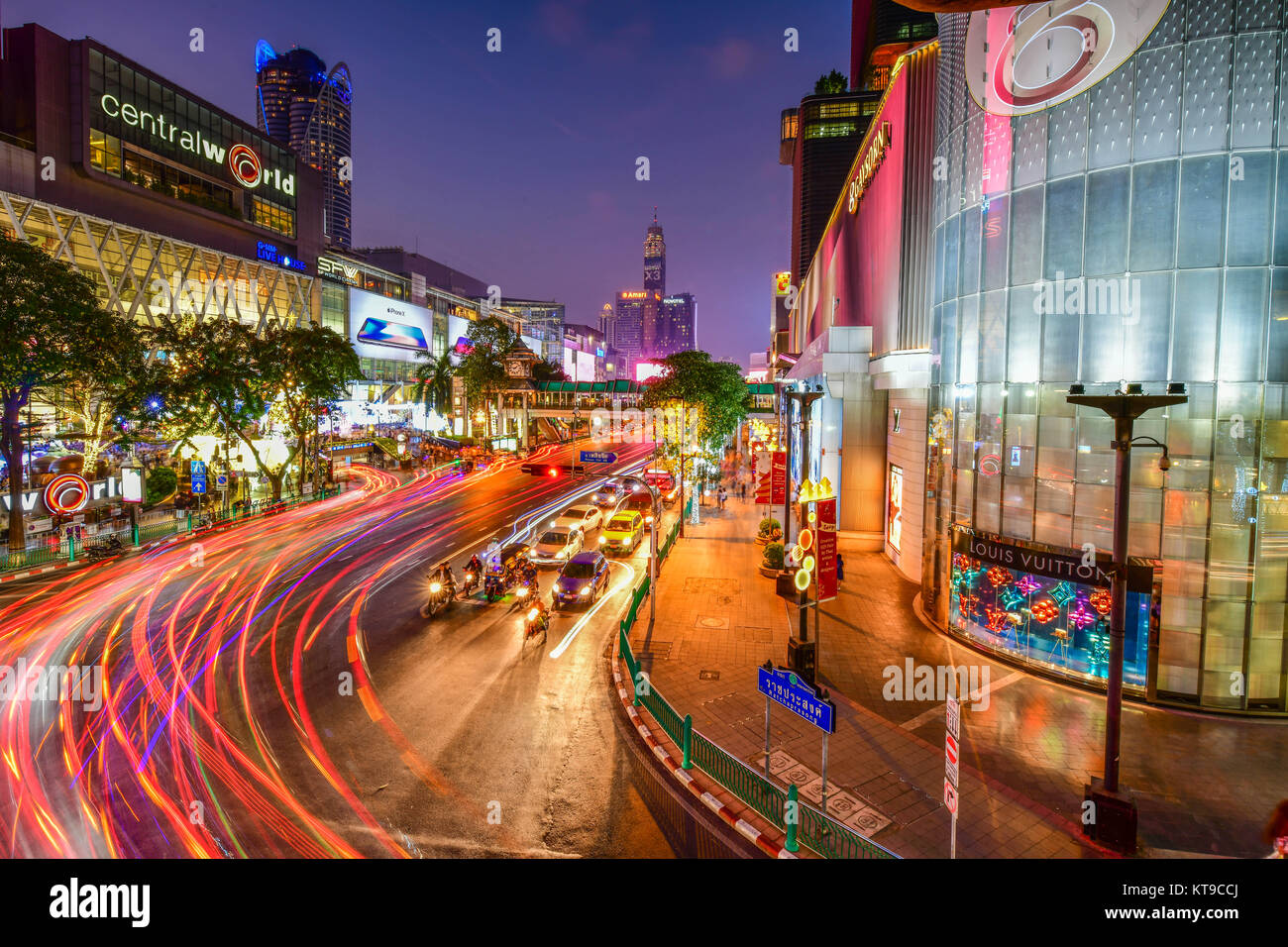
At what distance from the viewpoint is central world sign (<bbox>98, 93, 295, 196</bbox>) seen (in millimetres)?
49678

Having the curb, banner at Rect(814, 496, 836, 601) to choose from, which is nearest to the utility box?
banner at Rect(814, 496, 836, 601)

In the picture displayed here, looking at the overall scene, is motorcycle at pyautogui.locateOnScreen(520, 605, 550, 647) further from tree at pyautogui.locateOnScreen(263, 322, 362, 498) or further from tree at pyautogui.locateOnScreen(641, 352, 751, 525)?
tree at pyautogui.locateOnScreen(263, 322, 362, 498)

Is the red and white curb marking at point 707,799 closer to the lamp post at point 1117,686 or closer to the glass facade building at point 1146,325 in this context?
the lamp post at point 1117,686

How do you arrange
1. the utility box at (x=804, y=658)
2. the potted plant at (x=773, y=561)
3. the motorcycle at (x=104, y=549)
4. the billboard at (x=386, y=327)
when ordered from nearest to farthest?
the utility box at (x=804, y=658), the potted plant at (x=773, y=561), the motorcycle at (x=104, y=549), the billboard at (x=386, y=327)

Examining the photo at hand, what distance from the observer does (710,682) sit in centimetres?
1491

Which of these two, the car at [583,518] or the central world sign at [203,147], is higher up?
the central world sign at [203,147]

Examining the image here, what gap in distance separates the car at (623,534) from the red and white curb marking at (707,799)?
47.9 feet

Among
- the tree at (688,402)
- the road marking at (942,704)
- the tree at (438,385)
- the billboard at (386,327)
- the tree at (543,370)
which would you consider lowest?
the road marking at (942,704)

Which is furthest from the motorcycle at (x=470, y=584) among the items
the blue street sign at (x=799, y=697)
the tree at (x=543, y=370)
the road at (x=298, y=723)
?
the tree at (x=543, y=370)

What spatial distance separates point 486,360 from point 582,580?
6161cm

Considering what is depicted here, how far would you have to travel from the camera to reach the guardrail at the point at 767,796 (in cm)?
880

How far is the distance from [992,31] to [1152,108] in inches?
187

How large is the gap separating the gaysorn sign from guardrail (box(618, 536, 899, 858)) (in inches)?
323

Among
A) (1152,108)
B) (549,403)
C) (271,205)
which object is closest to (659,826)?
(1152,108)
